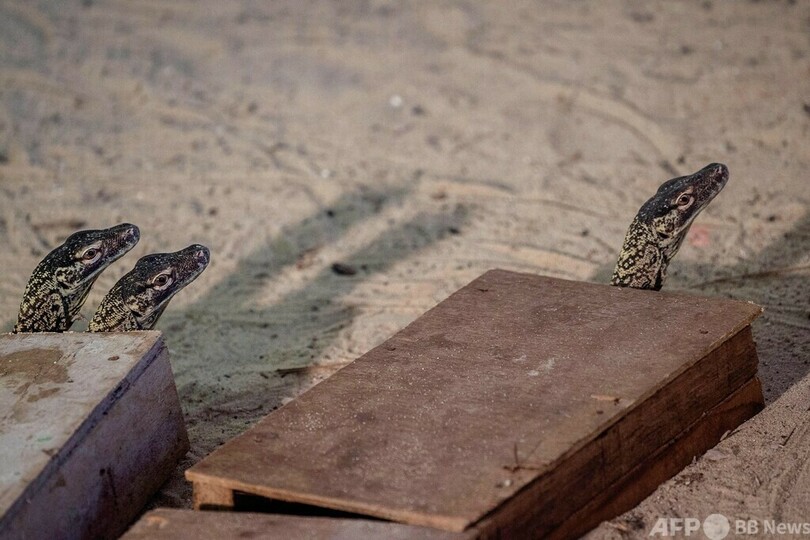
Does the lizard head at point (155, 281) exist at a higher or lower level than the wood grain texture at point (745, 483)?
higher

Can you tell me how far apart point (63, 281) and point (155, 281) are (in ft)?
1.52

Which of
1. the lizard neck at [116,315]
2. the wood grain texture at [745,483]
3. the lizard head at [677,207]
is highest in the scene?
the lizard head at [677,207]

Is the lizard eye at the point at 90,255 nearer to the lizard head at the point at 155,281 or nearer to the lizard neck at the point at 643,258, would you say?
the lizard head at the point at 155,281

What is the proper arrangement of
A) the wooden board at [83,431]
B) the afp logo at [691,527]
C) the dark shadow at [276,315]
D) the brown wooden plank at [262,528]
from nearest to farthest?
the brown wooden plank at [262,528]
the wooden board at [83,431]
the afp logo at [691,527]
the dark shadow at [276,315]

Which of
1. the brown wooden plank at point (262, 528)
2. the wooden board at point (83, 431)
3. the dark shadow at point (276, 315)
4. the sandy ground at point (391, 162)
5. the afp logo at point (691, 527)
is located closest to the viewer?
the brown wooden plank at point (262, 528)

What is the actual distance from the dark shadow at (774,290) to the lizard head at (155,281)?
236cm

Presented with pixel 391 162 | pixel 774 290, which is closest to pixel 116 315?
pixel 391 162

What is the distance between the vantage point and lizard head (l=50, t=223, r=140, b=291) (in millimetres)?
4816

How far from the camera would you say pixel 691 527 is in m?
3.58

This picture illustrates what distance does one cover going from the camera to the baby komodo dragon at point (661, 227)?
4758 mm

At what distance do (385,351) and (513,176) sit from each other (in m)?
3.17

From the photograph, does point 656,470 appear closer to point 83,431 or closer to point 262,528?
point 262,528

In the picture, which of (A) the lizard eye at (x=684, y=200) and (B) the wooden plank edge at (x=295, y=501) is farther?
(A) the lizard eye at (x=684, y=200)

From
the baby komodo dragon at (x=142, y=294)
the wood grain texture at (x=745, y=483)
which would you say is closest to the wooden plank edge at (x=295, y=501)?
the wood grain texture at (x=745, y=483)
